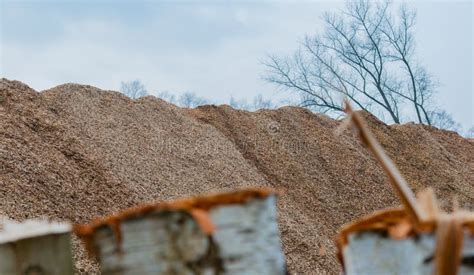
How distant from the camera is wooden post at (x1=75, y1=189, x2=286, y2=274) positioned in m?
1.10

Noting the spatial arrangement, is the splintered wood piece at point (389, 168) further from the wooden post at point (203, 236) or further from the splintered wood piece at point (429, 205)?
the wooden post at point (203, 236)

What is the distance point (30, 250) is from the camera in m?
1.34

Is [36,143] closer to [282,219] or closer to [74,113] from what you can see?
[74,113]

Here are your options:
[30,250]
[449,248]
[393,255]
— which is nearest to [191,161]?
[30,250]

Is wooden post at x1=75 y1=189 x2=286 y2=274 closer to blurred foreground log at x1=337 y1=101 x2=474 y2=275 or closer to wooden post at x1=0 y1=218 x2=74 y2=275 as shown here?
blurred foreground log at x1=337 y1=101 x2=474 y2=275

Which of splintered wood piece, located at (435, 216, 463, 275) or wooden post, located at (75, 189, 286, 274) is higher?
wooden post, located at (75, 189, 286, 274)

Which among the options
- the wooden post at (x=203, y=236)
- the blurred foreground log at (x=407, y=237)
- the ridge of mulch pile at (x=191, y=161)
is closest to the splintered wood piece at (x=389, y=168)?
the blurred foreground log at (x=407, y=237)

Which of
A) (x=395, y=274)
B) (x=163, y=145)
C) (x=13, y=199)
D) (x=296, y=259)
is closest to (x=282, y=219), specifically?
(x=296, y=259)

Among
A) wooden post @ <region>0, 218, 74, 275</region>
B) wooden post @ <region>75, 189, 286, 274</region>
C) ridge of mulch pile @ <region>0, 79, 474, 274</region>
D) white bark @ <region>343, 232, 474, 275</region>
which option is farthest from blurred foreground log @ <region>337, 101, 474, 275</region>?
ridge of mulch pile @ <region>0, 79, 474, 274</region>

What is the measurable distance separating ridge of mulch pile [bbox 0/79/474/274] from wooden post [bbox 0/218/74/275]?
4.86m

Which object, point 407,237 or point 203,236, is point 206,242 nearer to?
point 203,236

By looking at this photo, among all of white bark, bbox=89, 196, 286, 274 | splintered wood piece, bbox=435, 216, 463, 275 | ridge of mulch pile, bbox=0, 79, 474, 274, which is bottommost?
splintered wood piece, bbox=435, 216, 463, 275

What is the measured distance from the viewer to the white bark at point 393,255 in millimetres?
1060

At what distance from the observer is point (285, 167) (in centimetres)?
1135
